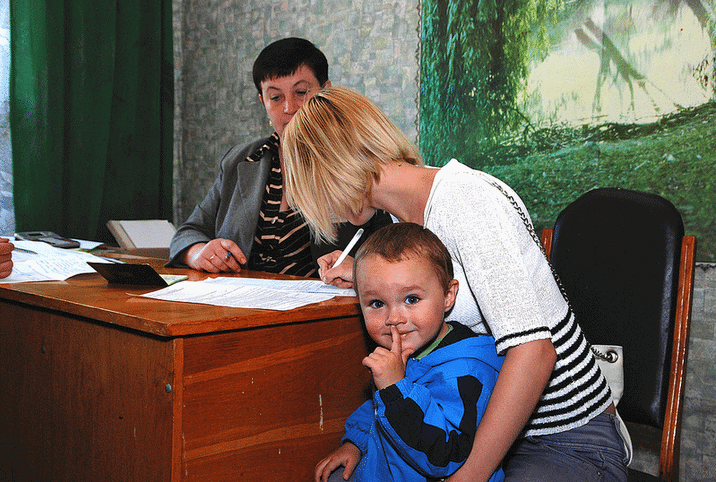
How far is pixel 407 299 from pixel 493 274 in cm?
15

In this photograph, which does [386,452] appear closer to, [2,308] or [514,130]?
[2,308]

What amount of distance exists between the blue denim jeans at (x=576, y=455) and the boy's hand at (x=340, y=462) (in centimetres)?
26

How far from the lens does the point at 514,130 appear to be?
5.99 feet

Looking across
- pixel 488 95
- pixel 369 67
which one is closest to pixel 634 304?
pixel 488 95

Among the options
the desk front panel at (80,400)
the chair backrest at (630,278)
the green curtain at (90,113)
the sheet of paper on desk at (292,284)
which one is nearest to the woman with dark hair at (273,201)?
the sheet of paper on desk at (292,284)

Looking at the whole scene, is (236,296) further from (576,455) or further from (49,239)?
(49,239)

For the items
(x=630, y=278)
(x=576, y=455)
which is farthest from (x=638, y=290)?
(x=576, y=455)

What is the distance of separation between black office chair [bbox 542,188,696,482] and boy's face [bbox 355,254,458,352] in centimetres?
45

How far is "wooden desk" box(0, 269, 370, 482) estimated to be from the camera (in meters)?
0.81

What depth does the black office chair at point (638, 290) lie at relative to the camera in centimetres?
106

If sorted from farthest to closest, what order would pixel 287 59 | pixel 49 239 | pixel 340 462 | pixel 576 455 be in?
pixel 49 239 < pixel 287 59 < pixel 340 462 < pixel 576 455

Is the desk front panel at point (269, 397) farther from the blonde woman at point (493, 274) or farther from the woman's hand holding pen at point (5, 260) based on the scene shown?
the woman's hand holding pen at point (5, 260)

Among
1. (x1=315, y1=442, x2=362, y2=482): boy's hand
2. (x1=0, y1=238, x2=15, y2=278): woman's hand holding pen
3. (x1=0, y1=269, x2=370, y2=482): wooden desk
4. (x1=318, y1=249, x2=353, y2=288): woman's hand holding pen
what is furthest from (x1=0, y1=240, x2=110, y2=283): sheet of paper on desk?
(x1=315, y1=442, x2=362, y2=482): boy's hand

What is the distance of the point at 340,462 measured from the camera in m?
0.99
